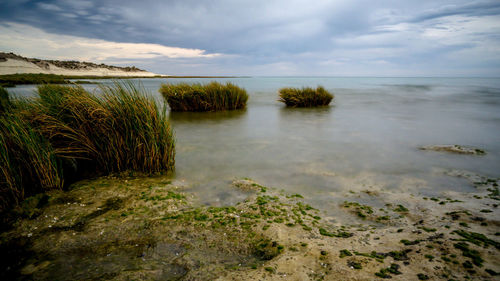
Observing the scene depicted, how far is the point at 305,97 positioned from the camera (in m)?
18.1

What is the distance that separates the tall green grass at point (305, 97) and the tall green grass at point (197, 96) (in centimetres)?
431

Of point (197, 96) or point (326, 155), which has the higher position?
point (197, 96)

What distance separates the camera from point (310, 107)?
18.3 m

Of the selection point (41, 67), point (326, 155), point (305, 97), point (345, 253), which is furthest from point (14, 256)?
point (41, 67)

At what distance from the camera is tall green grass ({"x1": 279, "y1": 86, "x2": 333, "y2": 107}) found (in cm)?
1819

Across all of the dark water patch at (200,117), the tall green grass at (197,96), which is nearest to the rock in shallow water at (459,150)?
the dark water patch at (200,117)

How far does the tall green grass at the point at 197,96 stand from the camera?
1576 centimetres

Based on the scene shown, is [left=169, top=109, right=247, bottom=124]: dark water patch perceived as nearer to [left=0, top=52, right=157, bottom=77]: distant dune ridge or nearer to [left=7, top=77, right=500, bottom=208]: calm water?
[left=7, top=77, right=500, bottom=208]: calm water

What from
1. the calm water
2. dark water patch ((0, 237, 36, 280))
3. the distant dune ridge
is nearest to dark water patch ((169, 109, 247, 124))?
the calm water

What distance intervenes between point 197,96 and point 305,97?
24.0 ft

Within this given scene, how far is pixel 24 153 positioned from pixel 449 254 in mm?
5964

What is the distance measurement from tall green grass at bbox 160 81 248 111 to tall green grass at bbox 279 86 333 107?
4315 millimetres

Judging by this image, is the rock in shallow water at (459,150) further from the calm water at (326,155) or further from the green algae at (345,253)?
the green algae at (345,253)

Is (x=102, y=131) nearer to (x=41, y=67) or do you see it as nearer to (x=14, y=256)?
(x=14, y=256)
